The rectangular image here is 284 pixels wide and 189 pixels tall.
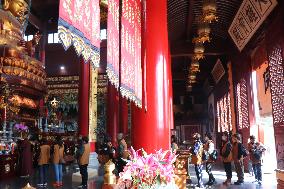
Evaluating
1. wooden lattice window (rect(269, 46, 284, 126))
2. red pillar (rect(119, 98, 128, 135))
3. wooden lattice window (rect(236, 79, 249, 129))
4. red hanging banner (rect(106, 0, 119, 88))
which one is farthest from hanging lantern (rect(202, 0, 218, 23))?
red pillar (rect(119, 98, 128, 135))

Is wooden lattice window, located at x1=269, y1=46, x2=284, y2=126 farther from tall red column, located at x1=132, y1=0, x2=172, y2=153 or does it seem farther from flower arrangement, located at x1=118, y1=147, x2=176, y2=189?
flower arrangement, located at x1=118, y1=147, x2=176, y2=189

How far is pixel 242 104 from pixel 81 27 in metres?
9.11

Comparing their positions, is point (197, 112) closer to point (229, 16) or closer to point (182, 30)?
point (182, 30)

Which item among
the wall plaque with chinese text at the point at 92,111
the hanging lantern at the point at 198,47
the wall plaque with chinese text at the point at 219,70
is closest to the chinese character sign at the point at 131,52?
the hanging lantern at the point at 198,47

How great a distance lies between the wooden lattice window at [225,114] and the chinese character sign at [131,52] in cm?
916

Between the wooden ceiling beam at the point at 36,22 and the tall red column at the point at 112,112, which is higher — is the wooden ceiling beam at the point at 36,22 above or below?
above

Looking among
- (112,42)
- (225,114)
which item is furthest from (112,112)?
(112,42)

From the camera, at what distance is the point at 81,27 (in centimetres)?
219

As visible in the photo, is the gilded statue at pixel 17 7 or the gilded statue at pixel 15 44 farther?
the gilded statue at pixel 15 44

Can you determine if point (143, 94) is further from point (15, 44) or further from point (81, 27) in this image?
point (15, 44)

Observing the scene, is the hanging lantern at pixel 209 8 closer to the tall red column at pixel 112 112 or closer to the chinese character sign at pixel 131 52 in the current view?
the chinese character sign at pixel 131 52

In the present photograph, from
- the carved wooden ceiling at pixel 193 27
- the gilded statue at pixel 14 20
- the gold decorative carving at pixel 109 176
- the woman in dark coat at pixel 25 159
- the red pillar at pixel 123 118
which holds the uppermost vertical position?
the gilded statue at pixel 14 20

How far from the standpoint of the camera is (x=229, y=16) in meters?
9.16

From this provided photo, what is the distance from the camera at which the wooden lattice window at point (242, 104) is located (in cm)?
1004
